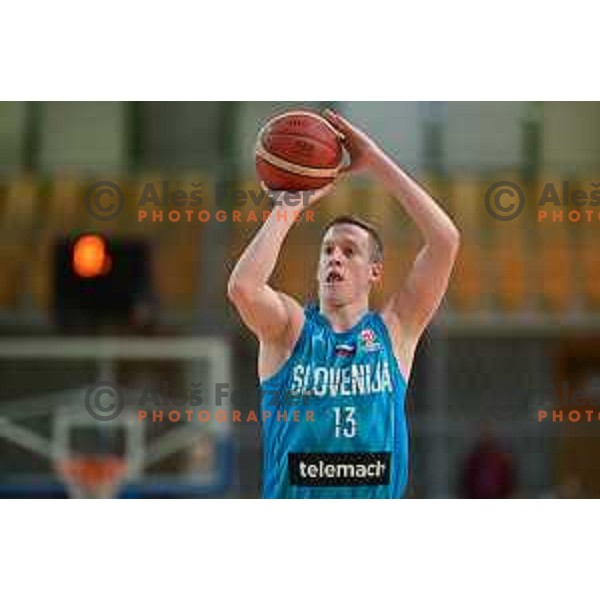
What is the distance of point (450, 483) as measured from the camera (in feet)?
15.9

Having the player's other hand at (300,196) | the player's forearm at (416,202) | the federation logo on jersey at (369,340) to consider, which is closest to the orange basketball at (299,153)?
the player's other hand at (300,196)

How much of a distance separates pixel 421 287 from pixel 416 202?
255 millimetres

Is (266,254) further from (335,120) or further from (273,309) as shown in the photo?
(335,120)

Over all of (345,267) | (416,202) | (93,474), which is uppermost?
(416,202)

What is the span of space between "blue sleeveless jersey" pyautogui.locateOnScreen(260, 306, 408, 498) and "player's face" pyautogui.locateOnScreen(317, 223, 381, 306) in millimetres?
70

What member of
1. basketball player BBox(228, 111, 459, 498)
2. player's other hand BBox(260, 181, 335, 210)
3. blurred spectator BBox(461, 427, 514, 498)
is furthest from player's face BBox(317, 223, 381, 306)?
blurred spectator BBox(461, 427, 514, 498)

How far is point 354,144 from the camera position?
4.55m

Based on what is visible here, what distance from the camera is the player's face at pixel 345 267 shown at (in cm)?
454

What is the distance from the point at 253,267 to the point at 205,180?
0.40 metres

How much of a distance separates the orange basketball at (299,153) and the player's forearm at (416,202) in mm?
154

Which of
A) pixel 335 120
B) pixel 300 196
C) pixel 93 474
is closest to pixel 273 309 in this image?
pixel 300 196

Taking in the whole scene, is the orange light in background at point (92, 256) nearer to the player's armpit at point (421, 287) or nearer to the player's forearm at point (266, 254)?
the player's forearm at point (266, 254)

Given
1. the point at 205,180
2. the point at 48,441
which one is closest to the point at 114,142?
the point at 205,180
